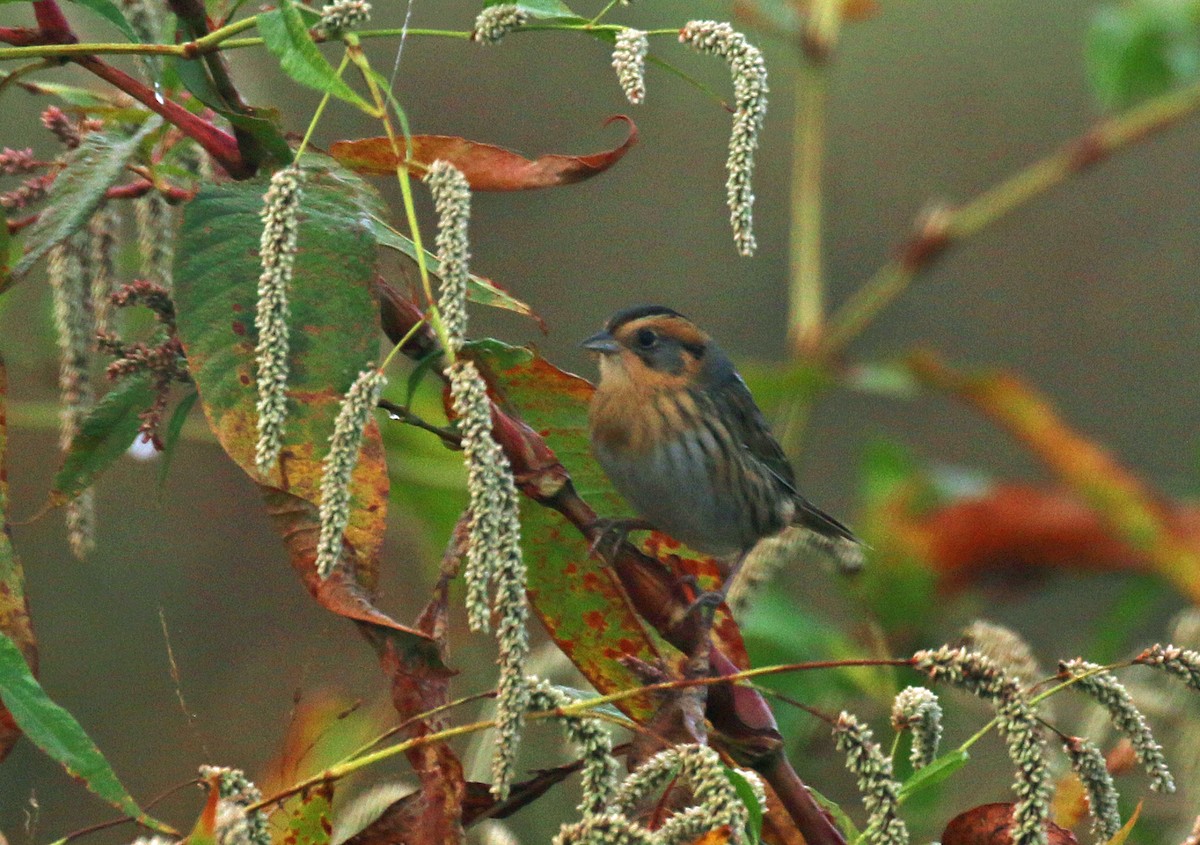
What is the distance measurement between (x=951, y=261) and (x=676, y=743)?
5464 millimetres

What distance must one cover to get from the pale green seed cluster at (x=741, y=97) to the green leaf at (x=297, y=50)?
0.29 metres

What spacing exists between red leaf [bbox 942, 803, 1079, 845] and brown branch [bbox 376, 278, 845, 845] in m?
0.10

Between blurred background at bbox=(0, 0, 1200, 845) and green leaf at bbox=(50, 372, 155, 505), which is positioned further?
blurred background at bbox=(0, 0, 1200, 845)

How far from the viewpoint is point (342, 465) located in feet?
3.65

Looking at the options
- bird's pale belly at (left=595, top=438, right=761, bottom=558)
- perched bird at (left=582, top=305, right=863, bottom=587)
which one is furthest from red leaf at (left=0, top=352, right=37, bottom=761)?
perched bird at (left=582, top=305, right=863, bottom=587)

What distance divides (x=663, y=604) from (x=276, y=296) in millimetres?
429

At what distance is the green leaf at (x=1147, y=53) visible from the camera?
9.32 ft

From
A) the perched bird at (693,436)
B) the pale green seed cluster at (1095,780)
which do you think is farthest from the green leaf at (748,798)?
the perched bird at (693,436)

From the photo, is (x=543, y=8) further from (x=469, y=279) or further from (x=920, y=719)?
(x=920, y=719)

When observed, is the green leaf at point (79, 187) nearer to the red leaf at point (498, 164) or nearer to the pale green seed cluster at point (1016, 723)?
the red leaf at point (498, 164)

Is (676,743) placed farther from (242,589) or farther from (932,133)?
(932,133)

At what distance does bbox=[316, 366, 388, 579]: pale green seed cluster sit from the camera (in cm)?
109

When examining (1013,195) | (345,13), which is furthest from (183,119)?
(1013,195)

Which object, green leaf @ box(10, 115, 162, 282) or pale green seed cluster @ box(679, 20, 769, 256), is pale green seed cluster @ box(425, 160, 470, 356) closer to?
pale green seed cluster @ box(679, 20, 769, 256)
